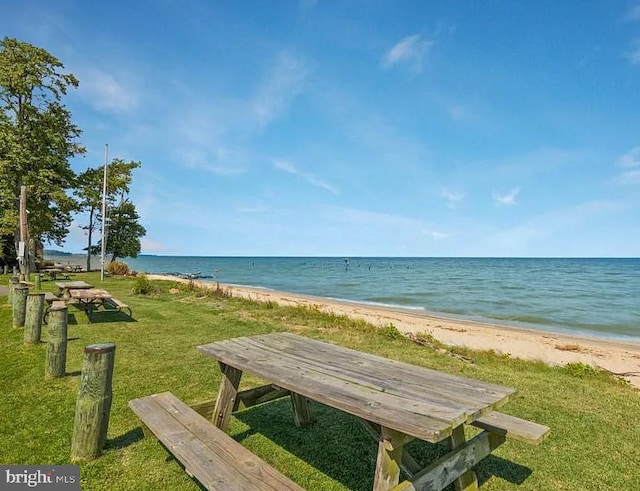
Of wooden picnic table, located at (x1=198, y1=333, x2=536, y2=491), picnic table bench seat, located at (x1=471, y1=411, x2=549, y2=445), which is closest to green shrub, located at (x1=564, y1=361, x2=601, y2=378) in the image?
picnic table bench seat, located at (x1=471, y1=411, x2=549, y2=445)

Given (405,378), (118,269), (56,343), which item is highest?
(118,269)

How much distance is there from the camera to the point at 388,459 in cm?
212

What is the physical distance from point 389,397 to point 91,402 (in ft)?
8.11

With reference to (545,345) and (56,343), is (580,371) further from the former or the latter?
(56,343)

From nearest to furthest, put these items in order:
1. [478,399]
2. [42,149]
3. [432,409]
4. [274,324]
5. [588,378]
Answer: [432,409] → [478,399] → [588,378] → [274,324] → [42,149]

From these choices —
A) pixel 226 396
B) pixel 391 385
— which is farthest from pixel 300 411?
pixel 391 385

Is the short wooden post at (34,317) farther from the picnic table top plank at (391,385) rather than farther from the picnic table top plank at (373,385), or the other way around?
the picnic table top plank at (391,385)

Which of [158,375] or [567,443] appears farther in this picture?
[158,375]

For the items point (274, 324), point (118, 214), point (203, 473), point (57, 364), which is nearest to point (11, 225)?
point (118, 214)

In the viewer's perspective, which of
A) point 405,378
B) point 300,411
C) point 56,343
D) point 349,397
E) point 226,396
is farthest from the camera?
point 56,343

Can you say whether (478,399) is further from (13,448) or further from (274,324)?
(274,324)

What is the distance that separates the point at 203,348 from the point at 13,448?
1.77 metres

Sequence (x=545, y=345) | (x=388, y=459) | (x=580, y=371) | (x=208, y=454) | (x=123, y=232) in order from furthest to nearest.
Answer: (x=123, y=232) → (x=545, y=345) → (x=580, y=371) → (x=208, y=454) → (x=388, y=459)

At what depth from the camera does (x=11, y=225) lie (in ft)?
63.8
